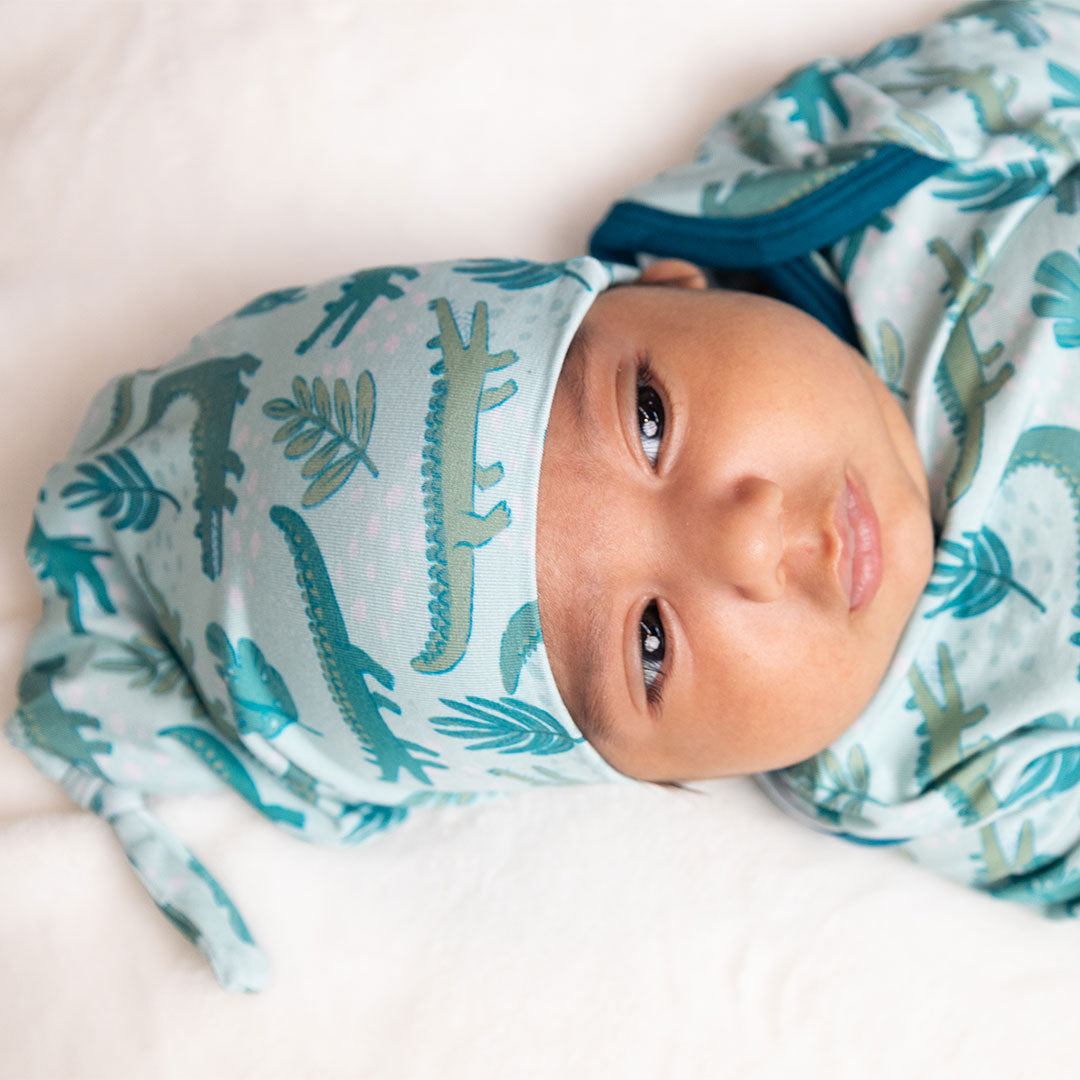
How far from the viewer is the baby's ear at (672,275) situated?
4.27 ft

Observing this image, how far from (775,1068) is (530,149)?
1.34 m

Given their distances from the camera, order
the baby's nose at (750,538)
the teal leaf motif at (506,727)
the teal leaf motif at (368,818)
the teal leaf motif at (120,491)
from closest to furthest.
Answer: the baby's nose at (750,538), the teal leaf motif at (506,727), the teal leaf motif at (120,491), the teal leaf motif at (368,818)

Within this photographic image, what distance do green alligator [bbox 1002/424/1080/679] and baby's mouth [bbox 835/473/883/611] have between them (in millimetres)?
262

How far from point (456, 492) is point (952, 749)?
2.33 feet

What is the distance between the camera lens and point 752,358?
108cm

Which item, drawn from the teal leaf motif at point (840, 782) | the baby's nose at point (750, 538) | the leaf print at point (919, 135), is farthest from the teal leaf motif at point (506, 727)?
the leaf print at point (919, 135)

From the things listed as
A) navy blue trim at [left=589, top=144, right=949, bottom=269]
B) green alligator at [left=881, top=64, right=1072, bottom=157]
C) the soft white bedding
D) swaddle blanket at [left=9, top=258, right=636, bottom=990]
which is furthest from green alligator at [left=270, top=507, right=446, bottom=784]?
green alligator at [left=881, top=64, right=1072, bottom=157]

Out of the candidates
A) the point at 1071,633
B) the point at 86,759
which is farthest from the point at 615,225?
the point at 86,759

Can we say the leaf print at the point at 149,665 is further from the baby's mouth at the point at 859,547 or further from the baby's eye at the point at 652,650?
the baby's mouth at the point at 859,547

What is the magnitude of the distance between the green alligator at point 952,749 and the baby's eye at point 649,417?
19.1 inches

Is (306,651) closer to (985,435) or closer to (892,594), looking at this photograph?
(892,594)

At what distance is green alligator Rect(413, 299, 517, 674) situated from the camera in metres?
1.03

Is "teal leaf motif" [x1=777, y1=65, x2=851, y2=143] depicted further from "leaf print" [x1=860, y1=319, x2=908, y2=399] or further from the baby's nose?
the baby's nose

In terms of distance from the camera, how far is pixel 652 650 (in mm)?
1080
